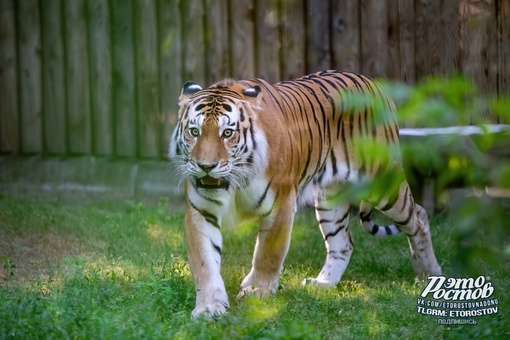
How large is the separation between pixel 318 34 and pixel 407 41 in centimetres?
87

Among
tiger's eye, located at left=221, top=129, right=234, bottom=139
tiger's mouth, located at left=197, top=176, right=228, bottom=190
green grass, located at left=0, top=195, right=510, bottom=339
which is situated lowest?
green grass, located at left=0, top=195, right=510, bottom=339

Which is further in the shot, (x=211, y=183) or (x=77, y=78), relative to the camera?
(x=77, y=78)

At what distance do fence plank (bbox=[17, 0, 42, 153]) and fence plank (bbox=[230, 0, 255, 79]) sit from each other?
2.25 m

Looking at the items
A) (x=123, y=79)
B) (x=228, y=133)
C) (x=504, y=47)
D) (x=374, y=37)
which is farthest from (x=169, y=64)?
(x=228, y=133)

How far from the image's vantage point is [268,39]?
8.33 m

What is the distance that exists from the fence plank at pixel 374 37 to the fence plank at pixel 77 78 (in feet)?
9.85

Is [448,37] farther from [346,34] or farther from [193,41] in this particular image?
[193,41]

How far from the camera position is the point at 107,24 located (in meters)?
8.90

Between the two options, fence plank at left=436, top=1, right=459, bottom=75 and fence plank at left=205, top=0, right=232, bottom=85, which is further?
fence plank at left=205, top=0, right=232, bottom=85

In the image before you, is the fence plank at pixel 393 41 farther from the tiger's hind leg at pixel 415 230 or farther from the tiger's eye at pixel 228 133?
the tiger's eye at pixel 228 133

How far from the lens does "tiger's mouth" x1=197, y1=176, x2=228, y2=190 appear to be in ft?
17.1

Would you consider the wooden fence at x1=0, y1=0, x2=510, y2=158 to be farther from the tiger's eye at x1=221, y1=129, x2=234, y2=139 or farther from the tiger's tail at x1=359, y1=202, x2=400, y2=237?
the tiger's eye at x1=221, y1=129, x2=234, y2=139

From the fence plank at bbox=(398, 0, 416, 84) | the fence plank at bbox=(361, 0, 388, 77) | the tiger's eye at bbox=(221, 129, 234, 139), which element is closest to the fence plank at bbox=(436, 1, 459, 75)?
the fence plank at bbox=(398, 0, 416, 84)

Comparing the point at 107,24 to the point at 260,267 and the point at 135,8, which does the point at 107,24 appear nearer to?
the point at 135,8
